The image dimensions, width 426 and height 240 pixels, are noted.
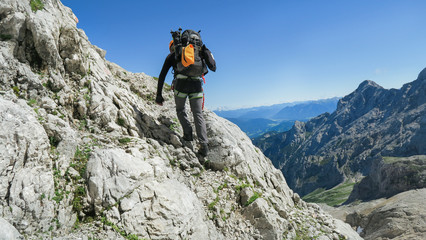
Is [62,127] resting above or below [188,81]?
below

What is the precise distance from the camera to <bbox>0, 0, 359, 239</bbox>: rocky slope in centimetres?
621

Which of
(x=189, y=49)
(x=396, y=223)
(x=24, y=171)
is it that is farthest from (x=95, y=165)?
(x=396, y=223)

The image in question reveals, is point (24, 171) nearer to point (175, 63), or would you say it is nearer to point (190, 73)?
point (190, 73)

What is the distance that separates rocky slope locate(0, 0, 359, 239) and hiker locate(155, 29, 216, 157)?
1159 mm

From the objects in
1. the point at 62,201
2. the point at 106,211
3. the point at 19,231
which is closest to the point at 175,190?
the point at 106,211

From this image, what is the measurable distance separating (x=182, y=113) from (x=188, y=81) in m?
A: 1.76

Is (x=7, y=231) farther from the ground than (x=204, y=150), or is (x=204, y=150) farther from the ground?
(x=204, y=150)

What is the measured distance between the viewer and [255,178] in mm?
13539

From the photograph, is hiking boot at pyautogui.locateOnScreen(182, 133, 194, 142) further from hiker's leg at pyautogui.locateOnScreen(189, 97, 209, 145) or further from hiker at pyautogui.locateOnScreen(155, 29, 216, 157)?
hiker's leg at pyautogui.locateOnScreen(189, 97, 209, 145)

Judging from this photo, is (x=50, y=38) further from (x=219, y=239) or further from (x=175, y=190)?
(x=219, y=239)

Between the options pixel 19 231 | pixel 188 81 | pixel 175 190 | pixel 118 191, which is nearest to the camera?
pixel 19 231

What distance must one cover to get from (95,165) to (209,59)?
24.3 ft

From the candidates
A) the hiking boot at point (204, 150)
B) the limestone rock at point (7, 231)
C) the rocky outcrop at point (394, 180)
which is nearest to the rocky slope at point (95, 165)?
the limestone rock at point (7, 231)

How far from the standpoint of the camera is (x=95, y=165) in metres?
7.48
